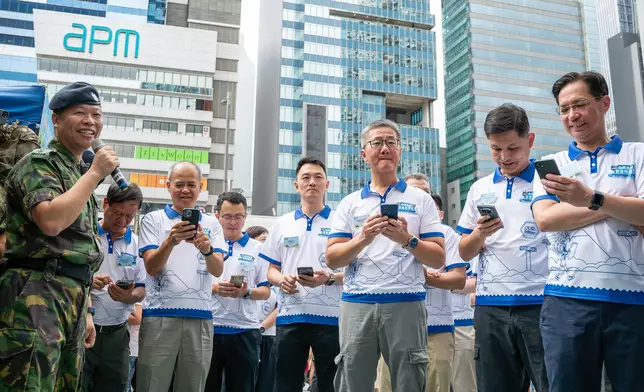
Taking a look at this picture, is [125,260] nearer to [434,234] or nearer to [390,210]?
[390,210]

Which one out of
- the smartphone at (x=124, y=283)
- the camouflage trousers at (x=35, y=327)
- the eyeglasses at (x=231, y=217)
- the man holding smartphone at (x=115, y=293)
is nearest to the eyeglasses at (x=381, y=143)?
the camouflage trousers at (x=35, y=327)

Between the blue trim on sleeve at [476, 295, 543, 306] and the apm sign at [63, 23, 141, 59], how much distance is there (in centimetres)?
5253

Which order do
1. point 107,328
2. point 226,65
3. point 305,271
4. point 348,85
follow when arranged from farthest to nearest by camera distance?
point 348,85 < point 226,65 < point 107,328 < point 305,271

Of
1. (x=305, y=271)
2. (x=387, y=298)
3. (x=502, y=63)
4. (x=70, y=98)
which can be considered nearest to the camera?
(x=70, y=98)

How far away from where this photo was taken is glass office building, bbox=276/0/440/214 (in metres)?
58.8

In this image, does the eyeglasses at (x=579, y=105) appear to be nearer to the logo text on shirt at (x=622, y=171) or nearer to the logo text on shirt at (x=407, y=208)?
the logo text on shirt at (x=622, y=171)

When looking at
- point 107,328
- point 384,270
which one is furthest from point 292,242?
point 107,328

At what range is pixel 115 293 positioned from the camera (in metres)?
4.20

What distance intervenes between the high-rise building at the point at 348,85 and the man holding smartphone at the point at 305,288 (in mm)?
51758

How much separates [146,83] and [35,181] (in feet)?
166

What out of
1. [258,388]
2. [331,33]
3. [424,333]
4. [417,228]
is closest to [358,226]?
[417,228]

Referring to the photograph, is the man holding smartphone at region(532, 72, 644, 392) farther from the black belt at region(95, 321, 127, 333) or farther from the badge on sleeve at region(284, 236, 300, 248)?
the black belt at region(95, 321, 127, 333)

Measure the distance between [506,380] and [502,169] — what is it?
146 centimetres

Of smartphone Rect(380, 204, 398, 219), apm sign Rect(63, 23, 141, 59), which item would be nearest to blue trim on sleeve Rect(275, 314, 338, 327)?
smartphone Rect(380, 204, 398, 219)
